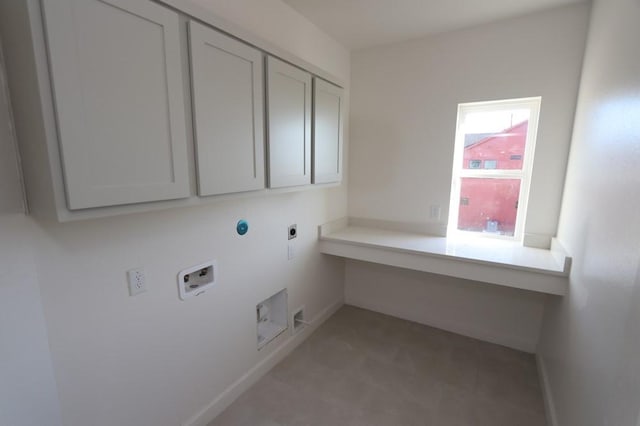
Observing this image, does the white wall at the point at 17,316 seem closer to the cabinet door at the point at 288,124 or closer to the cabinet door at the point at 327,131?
the cabinet door at the point at 288,124

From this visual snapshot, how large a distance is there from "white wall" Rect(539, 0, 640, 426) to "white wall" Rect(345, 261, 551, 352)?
46 centimetres

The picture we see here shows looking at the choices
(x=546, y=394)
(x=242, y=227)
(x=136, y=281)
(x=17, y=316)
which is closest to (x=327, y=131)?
(x=242, y=227)

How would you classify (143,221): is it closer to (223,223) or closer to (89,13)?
(223,223)

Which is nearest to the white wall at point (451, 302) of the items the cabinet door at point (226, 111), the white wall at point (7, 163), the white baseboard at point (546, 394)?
the white baseboard at point (546, 394)

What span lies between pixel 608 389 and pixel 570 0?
2294 millimetres

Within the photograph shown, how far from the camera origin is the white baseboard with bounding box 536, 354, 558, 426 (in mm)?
1668

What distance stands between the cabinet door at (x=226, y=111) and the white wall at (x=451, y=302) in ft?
6.29

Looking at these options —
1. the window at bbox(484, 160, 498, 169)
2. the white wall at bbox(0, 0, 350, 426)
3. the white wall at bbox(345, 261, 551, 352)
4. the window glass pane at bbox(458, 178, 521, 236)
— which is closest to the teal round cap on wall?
the white wall at bbox(0, 0, 350, 426)

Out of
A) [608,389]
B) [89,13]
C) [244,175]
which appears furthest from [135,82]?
[608,389]

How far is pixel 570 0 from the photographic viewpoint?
1902 millimetres

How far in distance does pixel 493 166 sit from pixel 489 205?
33cm

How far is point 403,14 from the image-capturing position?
2072 mm

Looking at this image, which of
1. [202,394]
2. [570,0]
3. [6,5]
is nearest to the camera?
[6,5]

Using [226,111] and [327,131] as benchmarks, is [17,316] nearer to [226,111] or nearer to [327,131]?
[226,111]
